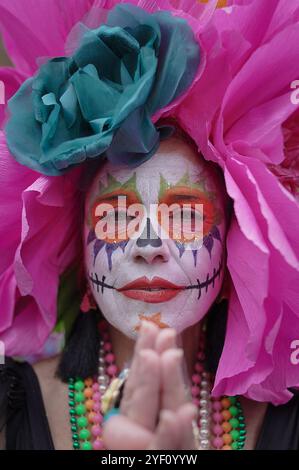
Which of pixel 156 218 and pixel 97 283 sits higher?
pixel 156 218

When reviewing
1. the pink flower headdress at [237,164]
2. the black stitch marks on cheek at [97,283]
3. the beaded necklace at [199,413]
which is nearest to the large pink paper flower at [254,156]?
the pink flower headdress at [237,164]

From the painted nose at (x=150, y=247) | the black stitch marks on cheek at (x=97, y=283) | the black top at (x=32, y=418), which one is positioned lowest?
the black top at (x=32, y=418)

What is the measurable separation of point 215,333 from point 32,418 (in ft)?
1.38

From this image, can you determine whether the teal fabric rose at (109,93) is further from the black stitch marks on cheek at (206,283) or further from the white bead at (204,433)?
the white bead at (204,433)

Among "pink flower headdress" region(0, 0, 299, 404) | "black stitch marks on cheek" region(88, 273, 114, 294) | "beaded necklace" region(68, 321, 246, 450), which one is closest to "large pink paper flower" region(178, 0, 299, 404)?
"pink flower headdress" region(0, 0, 299, 404)

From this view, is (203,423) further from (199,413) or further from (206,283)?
(206,283)

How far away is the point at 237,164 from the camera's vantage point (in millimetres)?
1111

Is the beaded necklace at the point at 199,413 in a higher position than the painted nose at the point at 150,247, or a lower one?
lower

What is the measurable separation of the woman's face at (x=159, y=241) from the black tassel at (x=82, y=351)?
0.16m

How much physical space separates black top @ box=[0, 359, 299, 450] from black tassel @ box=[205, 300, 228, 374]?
149 mm

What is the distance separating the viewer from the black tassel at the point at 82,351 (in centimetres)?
133

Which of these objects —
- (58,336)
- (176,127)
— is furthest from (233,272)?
(58,336)

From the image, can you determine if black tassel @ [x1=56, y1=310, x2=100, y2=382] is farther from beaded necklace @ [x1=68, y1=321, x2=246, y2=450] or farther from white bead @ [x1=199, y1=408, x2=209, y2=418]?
white bead @ [x1=199, y1=408, x2=209, y2=418]

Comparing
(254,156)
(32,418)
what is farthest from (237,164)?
(32,418)
